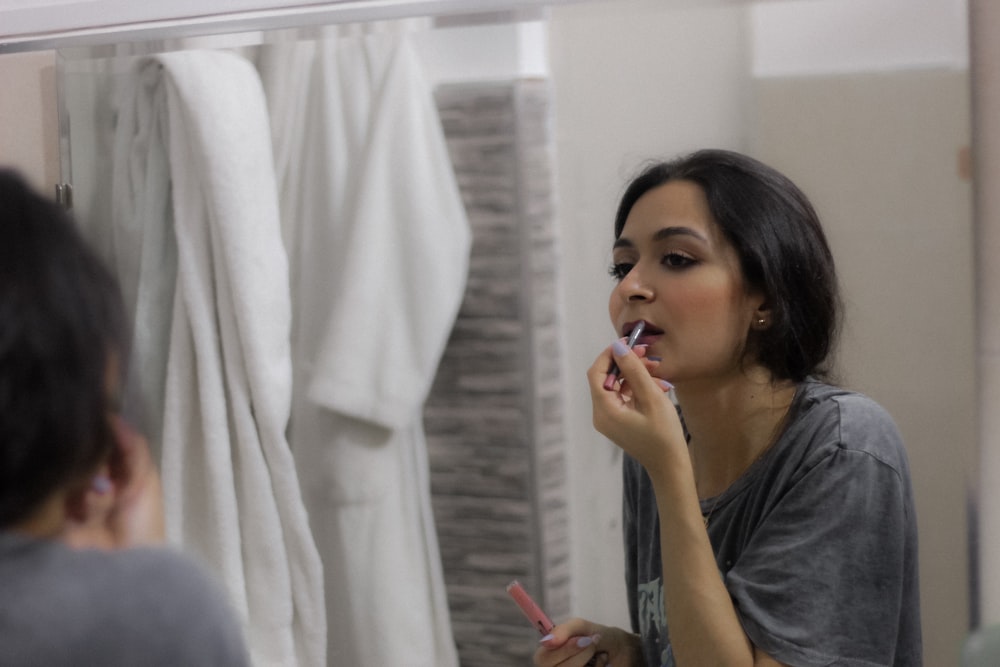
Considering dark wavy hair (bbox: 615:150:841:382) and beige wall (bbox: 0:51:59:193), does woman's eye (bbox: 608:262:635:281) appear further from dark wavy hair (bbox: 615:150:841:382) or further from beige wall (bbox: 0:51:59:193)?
beige wall (bbox: 0:51:59:193)

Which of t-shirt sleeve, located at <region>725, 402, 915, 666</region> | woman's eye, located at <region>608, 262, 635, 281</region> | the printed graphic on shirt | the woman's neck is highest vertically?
woman's eye, located at <region>608, 262, 635, 281</region>

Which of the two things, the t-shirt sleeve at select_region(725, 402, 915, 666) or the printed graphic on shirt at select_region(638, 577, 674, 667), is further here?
the printed graphic on shirt at select_region(638, 577, 674, 667)

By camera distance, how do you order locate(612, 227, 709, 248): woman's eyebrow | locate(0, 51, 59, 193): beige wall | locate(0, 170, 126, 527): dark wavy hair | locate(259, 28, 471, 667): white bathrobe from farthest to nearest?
locate(0, 51, 59, 193): beige wall, locate(259, 28, 471, 667): white bathrobe, locate(612, 227, 709, 248): woman's eyebrow, locate(0, 170, 126, 527): dark wavy hair

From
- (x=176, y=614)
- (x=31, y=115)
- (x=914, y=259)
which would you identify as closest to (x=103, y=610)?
(x=176, y=614)

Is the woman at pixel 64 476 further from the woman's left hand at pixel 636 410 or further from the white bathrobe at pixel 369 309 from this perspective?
the white bathrobe at pixel 369 309

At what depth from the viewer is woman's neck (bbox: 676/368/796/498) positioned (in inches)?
33.8

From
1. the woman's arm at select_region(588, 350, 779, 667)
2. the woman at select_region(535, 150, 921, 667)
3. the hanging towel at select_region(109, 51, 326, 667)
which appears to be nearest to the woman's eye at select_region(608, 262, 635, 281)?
the woman at select_region(535, 150, 921, 667)

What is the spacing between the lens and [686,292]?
2.76ft

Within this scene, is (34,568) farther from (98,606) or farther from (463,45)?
(463,45)

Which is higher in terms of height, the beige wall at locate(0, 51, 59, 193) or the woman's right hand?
the beige wall at locate(0, 51, 59, 193)

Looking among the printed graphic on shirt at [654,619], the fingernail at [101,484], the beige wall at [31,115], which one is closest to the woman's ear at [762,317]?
the printed graphic on shirt at [654,619]

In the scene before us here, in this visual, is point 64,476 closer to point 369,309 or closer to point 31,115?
point 369,309

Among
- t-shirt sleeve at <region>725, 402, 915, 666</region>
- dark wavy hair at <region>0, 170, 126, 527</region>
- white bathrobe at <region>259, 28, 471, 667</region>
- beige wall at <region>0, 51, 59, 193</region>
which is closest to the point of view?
dark wavy hair at <region>0, 170, 126, 527</region>

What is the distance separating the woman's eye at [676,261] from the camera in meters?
0.85
